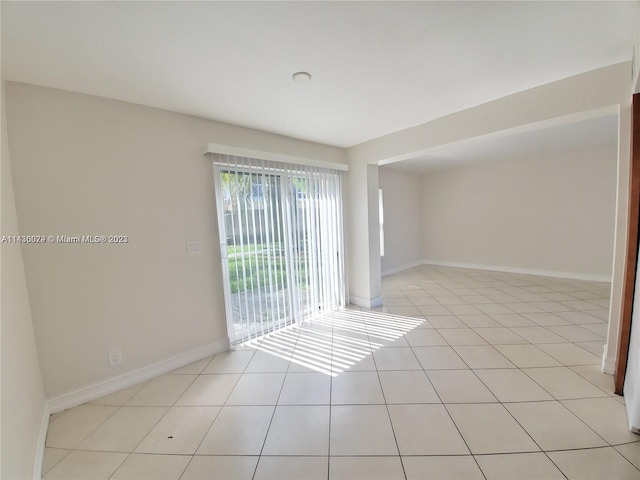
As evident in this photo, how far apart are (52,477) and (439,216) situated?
696 centimetres

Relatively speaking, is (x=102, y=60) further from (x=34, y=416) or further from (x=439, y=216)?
(x=439, y=216)

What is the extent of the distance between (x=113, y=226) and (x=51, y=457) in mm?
1498

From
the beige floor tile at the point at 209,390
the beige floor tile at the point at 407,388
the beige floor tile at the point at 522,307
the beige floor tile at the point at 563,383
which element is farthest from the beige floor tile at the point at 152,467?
the beige floor tile at the point at 522,307

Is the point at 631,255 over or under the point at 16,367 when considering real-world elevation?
over

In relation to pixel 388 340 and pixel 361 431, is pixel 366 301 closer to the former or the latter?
pixel 388 340

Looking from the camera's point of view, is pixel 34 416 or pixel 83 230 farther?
pixel 83 230

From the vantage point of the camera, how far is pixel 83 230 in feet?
5.96

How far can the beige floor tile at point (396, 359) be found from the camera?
2.12m

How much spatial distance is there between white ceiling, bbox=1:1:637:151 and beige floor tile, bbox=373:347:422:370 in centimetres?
237

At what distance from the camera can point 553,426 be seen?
146 centimetres

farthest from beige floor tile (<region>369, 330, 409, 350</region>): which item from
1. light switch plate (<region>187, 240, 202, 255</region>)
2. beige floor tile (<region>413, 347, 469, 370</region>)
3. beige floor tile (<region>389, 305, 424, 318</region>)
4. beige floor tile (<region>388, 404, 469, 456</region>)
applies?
light switch plate (<region>187, 240, 202, 255</region>)

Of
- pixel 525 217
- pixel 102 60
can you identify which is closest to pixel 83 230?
pixel 102 60

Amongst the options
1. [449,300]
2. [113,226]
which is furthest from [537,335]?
[113,226]

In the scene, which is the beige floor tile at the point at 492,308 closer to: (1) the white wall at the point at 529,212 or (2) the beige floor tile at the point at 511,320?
(2) the beige floor tile at the point at 511,320
